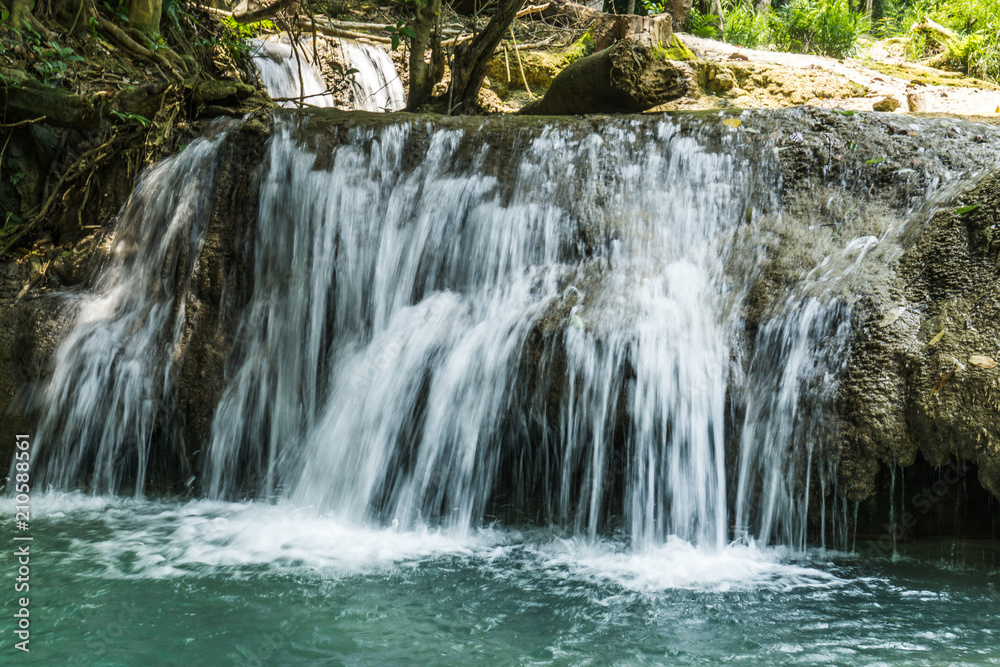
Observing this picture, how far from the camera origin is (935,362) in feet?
10.5

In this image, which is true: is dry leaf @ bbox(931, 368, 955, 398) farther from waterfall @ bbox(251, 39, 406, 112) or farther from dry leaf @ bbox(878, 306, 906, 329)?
waterfall @ bbox(251, 39, 406, 112)

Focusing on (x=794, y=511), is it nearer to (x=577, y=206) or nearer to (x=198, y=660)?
(x=577, y=206)

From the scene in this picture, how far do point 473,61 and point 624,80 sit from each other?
1.77 m

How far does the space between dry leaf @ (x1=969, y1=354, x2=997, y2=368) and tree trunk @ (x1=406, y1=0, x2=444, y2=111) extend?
17.1 feet

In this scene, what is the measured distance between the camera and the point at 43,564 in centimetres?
329

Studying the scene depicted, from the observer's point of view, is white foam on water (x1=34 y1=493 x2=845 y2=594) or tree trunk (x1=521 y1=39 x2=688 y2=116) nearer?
white foam on water (x1=34 y1=493 x2=845 y2=594)

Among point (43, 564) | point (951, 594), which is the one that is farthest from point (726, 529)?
point (43, 564)

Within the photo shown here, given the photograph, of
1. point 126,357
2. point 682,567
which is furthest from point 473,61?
point 682,567

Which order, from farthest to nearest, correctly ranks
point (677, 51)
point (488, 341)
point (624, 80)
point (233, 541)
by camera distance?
point (677, 51)
point (624, 80)
point (488, 341)
point (233, 541)

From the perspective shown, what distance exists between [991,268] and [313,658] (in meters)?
3.37

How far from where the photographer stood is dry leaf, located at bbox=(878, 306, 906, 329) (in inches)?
134

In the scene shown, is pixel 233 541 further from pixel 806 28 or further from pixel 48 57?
pixel 806 28

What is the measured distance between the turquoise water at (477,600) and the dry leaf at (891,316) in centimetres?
103

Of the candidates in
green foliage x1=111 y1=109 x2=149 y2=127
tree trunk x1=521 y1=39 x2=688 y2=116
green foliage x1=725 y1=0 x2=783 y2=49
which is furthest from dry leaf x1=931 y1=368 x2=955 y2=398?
green foliage x1=725 y1=0 x2=783 y2=49
